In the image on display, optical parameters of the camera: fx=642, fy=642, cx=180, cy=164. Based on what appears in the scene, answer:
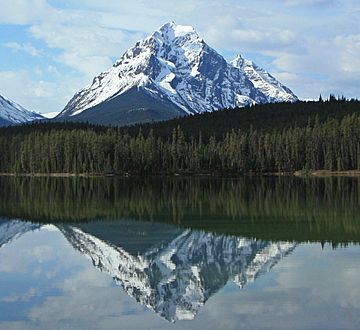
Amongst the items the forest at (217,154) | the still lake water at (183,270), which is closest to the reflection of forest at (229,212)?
the still lake water at (183,270)

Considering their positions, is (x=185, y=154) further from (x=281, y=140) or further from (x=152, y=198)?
(x=152, y=198)

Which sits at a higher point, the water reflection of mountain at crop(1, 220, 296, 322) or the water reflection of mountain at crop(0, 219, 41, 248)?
the water reflection of mountain at crop(0, 219, 41, 248)

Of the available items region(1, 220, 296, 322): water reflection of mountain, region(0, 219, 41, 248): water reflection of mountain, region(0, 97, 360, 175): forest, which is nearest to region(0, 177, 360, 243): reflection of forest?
region(0, 219, 41, 248): water reflection of mountain

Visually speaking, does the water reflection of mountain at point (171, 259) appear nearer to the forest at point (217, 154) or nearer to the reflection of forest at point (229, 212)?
the reflection of forest at point (229, 212)

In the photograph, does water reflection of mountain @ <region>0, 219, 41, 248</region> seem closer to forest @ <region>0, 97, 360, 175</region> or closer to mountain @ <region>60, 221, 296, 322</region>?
mountain @ <region>60, 221, 296, 322</region>

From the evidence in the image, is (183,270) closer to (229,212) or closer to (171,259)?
(171,259)

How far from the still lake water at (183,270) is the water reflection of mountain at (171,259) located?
0.22 feet

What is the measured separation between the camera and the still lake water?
22844mm

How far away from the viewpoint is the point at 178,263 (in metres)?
33.1

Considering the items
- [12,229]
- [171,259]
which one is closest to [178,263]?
[171,259]

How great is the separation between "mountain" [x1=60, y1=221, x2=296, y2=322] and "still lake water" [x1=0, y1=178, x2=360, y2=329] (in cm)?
6

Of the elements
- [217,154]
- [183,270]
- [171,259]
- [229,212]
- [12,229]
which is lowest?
[183,270]

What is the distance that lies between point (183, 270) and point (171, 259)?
331 cm

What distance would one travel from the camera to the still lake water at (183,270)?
74.9ft
